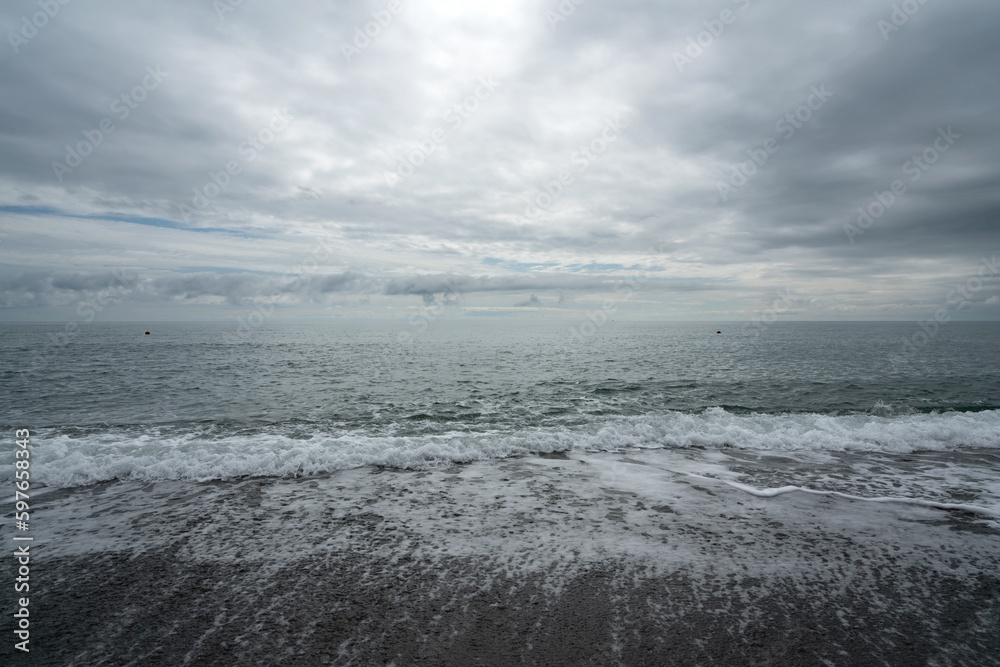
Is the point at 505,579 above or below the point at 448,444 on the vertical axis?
above

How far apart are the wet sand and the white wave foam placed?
1501 millimetres

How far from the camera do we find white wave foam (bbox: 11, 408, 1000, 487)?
1078 cm

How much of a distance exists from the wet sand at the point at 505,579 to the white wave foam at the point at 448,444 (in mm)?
1501

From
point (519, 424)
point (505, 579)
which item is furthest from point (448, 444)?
point (505, 579)

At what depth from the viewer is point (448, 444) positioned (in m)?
13.1

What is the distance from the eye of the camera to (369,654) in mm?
4570

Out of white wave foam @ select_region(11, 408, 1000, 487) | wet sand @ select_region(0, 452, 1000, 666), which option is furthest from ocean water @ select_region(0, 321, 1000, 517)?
wet sand @ select_region(0, 452, 1000, 666)

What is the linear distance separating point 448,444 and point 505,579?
24.1 feet

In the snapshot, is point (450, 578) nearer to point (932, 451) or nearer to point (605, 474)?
point (605, 474)

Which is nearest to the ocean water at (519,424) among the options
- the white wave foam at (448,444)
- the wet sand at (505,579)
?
the white wave foam at (448,444)

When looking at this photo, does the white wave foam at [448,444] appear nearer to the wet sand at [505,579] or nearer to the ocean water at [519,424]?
the ocean water at [519,424]

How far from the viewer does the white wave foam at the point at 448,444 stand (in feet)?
35.4

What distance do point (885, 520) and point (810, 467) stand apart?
3.71 m

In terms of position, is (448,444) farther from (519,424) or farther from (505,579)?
(505,579)
